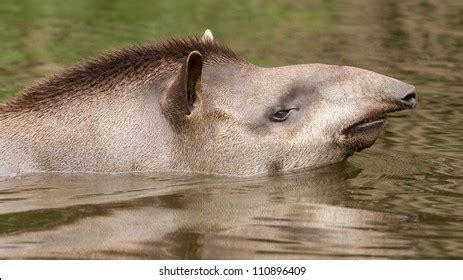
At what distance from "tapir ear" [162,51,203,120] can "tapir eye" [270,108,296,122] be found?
0.83 metres

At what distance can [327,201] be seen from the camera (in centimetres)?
1137

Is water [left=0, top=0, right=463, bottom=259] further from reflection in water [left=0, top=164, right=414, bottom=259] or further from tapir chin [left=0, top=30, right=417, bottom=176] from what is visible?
tapir chin [left=0, top=30, right=417, bottom=176]

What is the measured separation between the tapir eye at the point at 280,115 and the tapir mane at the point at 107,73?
860 millimetres

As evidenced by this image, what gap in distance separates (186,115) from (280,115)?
38.6 inches

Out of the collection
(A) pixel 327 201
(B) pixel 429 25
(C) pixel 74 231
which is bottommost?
(B) pixel 429 25

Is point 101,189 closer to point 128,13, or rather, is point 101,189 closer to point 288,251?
point 288,251

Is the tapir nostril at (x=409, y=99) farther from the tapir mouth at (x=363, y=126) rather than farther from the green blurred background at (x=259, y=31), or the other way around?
the green blurred background at (x=259, y=31)

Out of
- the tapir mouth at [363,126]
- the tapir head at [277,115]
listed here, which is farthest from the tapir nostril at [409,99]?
the tapir mouth at [363,126]

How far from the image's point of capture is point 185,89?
11234 mm

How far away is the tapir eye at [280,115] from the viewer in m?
11.8

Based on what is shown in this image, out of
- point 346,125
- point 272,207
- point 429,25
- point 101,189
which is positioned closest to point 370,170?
point 346,125

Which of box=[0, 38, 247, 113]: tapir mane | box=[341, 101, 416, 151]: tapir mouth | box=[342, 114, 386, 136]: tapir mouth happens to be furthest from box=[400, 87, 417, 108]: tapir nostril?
box=[0, 38, 247, 113]: tapir mane

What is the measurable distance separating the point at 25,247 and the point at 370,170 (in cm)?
465

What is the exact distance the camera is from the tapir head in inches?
457
